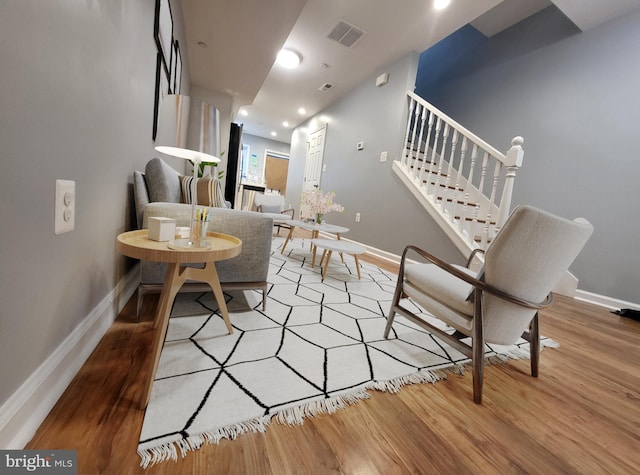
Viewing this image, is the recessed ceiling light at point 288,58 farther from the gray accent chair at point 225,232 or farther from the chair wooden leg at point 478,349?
the chair wooden leg at point 478,349

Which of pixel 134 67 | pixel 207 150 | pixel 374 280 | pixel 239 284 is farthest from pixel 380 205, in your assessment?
pixel 134 67

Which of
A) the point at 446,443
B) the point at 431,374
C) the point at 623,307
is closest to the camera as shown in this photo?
the point at 446,443

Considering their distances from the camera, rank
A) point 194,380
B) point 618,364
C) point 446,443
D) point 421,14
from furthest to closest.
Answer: point 421,14
point 618,364
point 194,380
point 446,443

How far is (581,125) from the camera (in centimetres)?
254

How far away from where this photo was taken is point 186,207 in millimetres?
1224

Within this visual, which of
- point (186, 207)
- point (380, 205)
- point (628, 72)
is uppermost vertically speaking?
point (628, 72)

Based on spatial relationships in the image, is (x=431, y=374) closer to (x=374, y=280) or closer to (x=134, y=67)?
(x=374, y=280)

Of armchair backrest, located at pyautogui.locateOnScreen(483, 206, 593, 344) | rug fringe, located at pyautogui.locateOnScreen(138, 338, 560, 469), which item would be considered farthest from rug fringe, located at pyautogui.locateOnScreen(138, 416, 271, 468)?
armchair backrest, located at pyautogui.locateOnScreen(483, 206, 593, 344)

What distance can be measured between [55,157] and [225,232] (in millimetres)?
701

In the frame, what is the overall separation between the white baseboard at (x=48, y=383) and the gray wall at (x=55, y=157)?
26 mm

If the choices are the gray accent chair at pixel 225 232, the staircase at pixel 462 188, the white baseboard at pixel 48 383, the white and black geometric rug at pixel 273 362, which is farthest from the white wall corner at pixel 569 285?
the white baseboard at pixel 48 383

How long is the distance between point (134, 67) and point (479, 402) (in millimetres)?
2141

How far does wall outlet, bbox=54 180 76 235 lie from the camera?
685 mm

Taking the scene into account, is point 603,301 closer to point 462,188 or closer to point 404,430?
point 462,188
